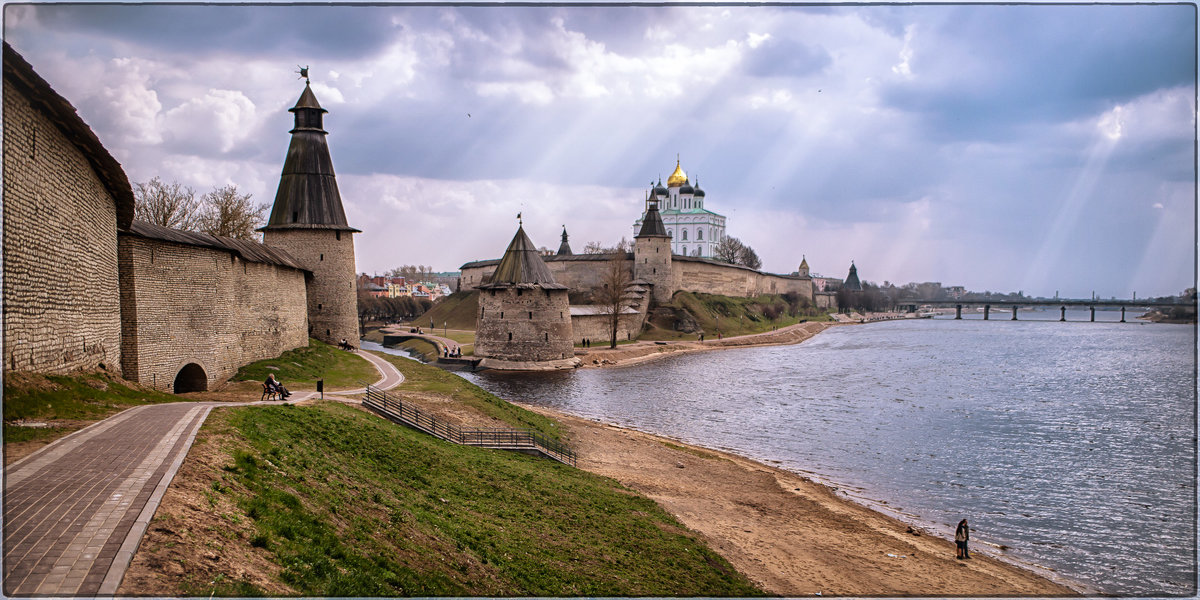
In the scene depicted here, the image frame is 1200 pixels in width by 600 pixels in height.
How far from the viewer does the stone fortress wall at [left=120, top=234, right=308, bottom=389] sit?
48.3 feet

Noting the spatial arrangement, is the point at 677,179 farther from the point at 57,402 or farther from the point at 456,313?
the point at 57,402

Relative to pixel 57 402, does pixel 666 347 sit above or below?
below

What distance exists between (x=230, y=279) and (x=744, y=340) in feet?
165

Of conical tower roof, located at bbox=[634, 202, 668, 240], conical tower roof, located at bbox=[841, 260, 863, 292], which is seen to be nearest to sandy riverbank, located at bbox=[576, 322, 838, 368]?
conical tower roof, located at bbox=[634, 202, 668, 240]

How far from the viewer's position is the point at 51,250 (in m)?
10.1

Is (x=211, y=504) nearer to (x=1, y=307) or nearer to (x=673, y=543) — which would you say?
(x=1, y=307)

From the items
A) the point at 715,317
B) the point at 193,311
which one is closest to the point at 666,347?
the point at 715,317

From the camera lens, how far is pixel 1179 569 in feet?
44.1

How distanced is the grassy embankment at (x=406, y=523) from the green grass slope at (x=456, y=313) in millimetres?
56885

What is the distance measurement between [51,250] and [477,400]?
12893 millimetres

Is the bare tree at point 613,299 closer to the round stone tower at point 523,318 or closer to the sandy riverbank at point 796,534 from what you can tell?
the round stone tower at point 523,318

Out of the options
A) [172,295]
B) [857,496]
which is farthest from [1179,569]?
[172,295]

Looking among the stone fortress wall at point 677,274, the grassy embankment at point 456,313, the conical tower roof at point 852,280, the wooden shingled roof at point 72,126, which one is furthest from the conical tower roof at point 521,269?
the conical tower roof at point 852,280

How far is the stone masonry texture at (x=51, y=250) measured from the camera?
351 inches
